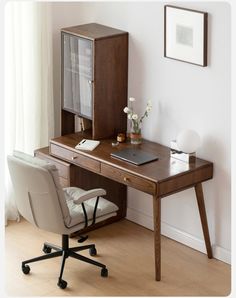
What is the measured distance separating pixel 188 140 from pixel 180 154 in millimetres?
162

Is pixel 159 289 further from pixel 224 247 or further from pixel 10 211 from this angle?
pixel 10 211

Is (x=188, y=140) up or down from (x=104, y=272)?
up

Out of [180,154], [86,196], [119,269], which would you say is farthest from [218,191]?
[86,196]

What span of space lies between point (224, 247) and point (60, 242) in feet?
3.90

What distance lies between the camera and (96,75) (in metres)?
5.50

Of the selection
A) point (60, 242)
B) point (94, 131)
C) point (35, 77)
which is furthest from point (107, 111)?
point (60, 242)

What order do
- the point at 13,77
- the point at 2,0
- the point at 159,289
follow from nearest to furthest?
the point at 2,0 < the point at 159,289 < the point at 13,77

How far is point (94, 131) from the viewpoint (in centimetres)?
562

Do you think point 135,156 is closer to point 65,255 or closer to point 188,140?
point 188,140

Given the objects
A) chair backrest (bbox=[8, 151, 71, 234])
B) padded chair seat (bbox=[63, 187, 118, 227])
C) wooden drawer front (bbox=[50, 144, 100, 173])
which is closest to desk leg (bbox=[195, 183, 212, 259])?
padded chair seat (bbox=[63, 187, 118, 227])

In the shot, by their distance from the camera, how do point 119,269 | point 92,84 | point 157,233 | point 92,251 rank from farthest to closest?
point 92,84
point 92,251
point 119,269
point 157,233

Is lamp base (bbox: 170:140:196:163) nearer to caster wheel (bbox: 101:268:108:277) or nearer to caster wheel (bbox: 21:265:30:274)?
caster wheel (bbox: 101:268:108:277)

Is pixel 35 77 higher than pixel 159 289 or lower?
higher

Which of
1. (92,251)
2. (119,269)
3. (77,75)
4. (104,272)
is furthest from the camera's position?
(77,75)
